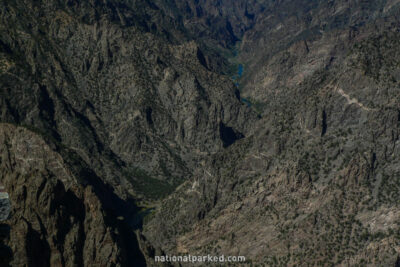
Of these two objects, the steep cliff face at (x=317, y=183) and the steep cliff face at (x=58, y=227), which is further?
the steep cliff face at (x=317, y=183)

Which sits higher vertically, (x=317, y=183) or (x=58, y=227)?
(x=58, y=227)

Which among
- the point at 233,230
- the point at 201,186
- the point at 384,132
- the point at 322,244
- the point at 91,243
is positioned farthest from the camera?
the point at 201,186

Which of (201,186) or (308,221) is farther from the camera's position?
(201,186)

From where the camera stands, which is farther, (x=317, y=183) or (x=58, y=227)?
(x=317, y=183)

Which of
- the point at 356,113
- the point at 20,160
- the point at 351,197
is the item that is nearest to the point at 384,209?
the point at 351,197

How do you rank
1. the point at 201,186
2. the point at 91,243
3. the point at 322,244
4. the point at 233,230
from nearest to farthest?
1. the point at 91,243
2. the point at 322,244
3. the point at 233,230
4. the point at 201,186

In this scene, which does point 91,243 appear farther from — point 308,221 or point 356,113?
point 356,113

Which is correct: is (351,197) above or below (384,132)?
below

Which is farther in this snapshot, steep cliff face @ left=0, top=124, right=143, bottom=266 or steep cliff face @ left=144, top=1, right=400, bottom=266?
steep cliff face @ left=144, top=1, right=400, bottom=266

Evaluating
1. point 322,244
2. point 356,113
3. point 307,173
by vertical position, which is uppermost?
point 356,113
